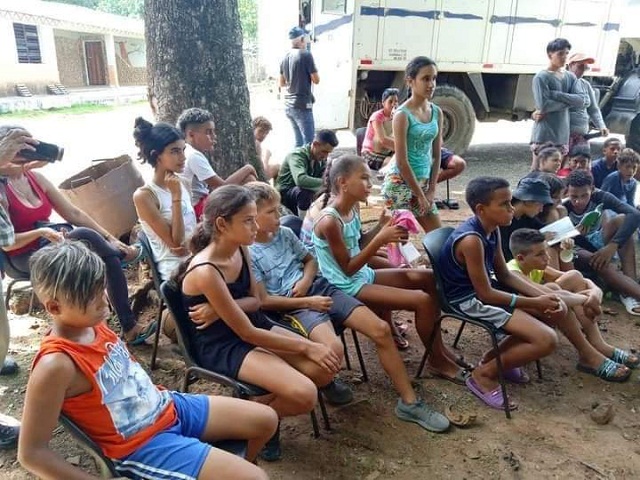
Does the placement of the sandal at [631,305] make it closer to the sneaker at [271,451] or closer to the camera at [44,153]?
the sneaker at [271,451]

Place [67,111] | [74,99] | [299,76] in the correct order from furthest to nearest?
[74,99]
[67,111]
[299,76]

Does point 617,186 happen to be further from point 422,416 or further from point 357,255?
point 422,416

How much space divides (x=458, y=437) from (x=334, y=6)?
241 inches

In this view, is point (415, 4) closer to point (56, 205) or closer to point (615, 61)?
point (615, 61)

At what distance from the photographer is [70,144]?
9.72 meters

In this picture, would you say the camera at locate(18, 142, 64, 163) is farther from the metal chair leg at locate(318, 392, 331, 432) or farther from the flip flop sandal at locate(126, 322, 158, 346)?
the metal chair leg at locate(318, 392, 331, 432)

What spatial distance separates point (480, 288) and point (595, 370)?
947 mm

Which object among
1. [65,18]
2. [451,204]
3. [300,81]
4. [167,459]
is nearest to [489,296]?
[167,459]

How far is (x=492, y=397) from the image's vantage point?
8.64ft

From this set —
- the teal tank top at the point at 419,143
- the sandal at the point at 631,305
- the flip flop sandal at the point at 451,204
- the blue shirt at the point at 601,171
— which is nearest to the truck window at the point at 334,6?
the flip flop sandal at the point at 451,204

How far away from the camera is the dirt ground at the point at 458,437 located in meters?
2.23

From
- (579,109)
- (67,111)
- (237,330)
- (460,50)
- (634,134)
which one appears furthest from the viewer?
(67,111)

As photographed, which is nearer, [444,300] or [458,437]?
[458,437]

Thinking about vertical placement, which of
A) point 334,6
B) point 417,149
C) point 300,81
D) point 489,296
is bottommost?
point 489,296
